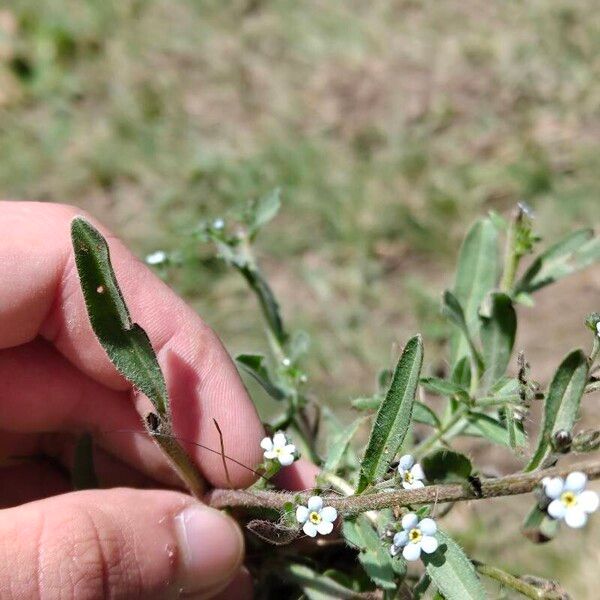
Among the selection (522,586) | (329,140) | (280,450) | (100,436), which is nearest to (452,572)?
(522,586)

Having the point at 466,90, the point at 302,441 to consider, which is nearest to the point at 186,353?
the point at 302,441

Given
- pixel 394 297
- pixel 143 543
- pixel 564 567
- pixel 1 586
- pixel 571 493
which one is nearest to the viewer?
pixel 571 493

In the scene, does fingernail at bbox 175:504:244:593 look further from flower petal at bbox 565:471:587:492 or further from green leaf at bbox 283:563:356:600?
flower petal at bbox 565:471:587:492

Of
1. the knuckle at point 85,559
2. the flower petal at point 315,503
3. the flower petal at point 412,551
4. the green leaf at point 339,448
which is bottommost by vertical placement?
the knuckle at point 85,559

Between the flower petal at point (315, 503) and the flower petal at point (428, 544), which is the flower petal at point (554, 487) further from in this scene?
the flower petal at point (315, 503)

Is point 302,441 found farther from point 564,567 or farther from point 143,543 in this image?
point 564,567

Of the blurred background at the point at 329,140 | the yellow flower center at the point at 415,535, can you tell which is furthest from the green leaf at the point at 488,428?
the blurred background at the point at 329,140

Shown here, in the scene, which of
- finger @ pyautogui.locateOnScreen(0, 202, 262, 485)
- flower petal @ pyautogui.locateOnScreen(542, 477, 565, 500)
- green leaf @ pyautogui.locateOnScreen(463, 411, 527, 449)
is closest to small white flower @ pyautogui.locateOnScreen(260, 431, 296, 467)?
finger @ pyautogui.locateOnScreen(0, 202, 262, 485)
